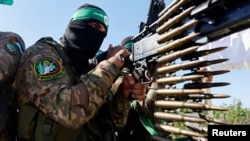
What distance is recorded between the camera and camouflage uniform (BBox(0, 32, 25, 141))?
197 centimetres

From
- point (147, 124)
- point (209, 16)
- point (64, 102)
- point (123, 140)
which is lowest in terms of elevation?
point (123, 140)

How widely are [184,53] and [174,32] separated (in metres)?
0.19

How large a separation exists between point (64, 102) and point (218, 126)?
1498mm

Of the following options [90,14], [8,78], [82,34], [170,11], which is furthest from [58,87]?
[170,11]

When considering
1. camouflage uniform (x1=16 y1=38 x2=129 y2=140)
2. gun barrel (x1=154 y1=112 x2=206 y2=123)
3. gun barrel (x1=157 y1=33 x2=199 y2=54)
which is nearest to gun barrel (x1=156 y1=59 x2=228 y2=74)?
gun barrel (x1=157 y1=33 x2=199 y2=54)

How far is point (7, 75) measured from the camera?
199 centimetres

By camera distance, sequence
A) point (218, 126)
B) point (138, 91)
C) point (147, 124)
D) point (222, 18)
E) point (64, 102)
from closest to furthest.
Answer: point (64, 102)
point (222, 18)
point (138, 91)
point (218, 126)
point (147, 124)

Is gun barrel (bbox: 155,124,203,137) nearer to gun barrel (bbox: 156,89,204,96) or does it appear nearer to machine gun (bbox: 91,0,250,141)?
machine gun (bbox: 91,0,250,141)

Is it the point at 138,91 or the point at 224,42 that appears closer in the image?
the point at 138,91

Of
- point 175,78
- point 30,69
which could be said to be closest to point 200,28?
point 175,78

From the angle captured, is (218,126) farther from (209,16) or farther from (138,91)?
(209,16)

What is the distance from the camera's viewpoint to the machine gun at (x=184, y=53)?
6.72 ft

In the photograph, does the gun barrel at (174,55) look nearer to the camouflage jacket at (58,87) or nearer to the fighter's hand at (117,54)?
the fighter's hand at (117,54)

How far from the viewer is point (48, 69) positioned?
1.99 meters
